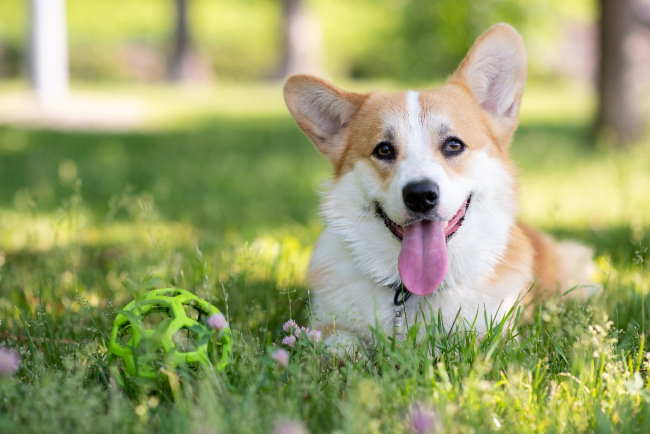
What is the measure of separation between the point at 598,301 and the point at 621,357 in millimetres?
482

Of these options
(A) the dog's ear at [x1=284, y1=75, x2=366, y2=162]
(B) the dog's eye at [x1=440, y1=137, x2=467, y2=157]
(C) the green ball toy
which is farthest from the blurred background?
(B) the dog's eye at [x1=440, y1=137, x2=467, y2=157]

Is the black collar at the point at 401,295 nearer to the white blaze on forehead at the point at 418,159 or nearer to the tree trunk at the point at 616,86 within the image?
the white blaze on forehead at the point at 418,159

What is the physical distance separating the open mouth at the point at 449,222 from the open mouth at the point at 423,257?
0.05m

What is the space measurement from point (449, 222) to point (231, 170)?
4192mm

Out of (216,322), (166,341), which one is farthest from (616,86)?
(166,341)

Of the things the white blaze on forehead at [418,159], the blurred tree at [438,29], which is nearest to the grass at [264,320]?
the white blaze on forehead at [418,159]

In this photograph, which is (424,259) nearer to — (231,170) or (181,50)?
(231,170)

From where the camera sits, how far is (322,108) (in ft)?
9.49

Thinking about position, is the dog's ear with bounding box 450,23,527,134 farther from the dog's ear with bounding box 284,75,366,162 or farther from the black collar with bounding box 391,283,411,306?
the black collar with bounding box 391,283,411,306

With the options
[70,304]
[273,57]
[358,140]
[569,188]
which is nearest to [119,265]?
[70,304]

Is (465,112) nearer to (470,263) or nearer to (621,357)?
(470,263)

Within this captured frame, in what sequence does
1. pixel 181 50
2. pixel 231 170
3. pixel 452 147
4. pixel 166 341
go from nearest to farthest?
pixel 166 341, pixel 452 147, pixel 231 170, pixel 181 50

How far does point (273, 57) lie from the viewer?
26.0 metres

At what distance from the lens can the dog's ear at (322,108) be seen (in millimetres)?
2814
